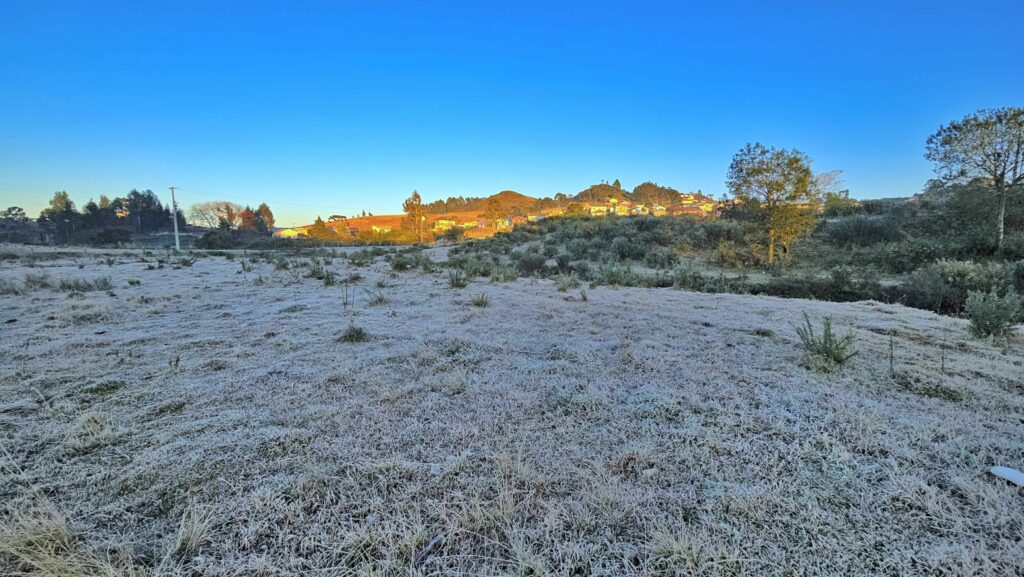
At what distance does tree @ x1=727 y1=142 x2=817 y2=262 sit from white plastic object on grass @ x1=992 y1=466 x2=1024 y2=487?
50.9 ft

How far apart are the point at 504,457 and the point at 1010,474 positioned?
2028 mm

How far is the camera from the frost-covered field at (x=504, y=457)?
47.3 inches

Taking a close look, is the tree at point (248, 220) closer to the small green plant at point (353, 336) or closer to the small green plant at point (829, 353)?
the small green plant at point (353, 336)

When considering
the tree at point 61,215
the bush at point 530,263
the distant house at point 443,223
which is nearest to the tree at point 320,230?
the distant house at point 443,223

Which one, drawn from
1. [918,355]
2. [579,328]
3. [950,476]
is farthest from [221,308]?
[918,355]

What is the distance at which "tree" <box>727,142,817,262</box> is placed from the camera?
14.5 meters

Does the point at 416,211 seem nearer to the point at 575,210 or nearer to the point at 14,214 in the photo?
the point at 575,210

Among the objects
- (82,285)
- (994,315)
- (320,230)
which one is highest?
(320,230)

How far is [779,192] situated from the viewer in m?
14.8

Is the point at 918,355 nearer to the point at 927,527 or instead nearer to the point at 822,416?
the point at 822,416

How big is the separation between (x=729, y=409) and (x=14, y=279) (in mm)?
10616

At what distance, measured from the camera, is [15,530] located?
119 cm

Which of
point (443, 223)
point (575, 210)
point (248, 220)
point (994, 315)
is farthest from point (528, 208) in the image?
point (994, 315)

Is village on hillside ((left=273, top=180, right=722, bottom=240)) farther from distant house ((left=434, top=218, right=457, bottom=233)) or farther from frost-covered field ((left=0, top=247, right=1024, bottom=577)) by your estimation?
frost-covered field ((left=0, top=247, right=1024, bottom=577))
